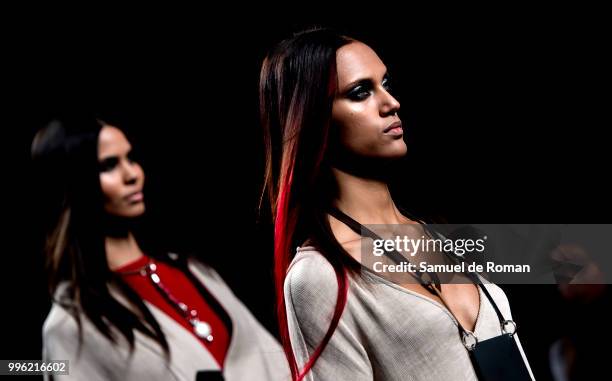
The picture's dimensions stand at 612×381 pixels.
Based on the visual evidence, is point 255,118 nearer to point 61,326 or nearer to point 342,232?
point 61,326

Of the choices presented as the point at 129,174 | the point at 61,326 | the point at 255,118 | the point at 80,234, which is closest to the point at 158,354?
the point at 61,326

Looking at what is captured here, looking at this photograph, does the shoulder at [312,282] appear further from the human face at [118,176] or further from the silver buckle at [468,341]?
the human face at [118,176]

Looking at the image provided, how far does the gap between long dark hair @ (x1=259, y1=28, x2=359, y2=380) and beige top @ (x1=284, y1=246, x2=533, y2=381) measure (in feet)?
0.17

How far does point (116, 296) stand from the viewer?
2.71 meters

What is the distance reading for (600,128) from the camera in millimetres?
2561

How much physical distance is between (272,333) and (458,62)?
118 centimetres

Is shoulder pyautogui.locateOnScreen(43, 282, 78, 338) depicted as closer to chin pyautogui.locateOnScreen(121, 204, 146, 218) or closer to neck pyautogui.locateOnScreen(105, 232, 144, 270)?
neck pyautogui.locateOnScreen(105, 232, 144, 270)

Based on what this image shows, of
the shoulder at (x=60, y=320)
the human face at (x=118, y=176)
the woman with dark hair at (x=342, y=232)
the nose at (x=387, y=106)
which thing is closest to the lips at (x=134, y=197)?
the human face at (x=118, y=176)

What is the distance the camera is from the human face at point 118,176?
108 inches

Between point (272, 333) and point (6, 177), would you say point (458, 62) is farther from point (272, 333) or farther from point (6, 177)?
point (6, 177)

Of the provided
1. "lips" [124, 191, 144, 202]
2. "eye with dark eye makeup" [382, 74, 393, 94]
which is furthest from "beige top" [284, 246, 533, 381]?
"lips" [124, 191, 144, 202]

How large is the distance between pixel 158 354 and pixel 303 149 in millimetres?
1289

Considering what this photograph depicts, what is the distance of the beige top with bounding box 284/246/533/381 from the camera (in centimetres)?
154

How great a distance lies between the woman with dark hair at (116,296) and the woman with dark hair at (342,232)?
1.10 meters
